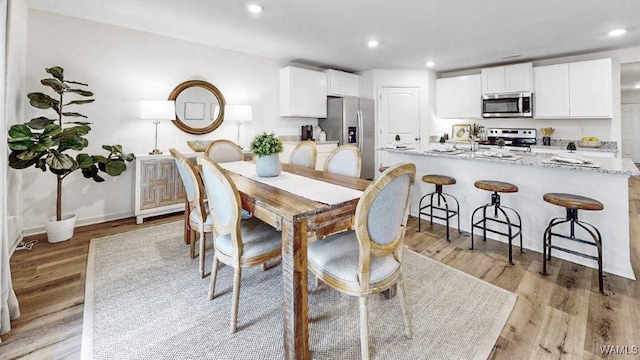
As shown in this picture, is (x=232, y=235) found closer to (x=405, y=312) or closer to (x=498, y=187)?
(x=405, y=312)

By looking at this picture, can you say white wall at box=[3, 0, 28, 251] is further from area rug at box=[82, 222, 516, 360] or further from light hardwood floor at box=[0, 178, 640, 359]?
area rug at box=[82, 222, 516, 360]

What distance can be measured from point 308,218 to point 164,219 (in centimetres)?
305

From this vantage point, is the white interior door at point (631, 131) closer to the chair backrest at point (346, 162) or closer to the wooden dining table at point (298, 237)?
the chair backrest at point (346, 162)

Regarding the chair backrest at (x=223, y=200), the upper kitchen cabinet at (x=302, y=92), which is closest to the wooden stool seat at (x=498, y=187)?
the chair backrest at (x=223, y=200)

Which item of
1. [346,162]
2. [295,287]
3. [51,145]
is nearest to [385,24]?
[346,162]

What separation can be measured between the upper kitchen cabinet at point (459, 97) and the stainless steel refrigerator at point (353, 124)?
150 cm

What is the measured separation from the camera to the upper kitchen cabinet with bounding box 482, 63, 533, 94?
16.3 ft

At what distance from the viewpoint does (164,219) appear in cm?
376

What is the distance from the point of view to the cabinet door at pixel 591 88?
428 cm

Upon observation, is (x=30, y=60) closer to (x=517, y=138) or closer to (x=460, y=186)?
(x=460, y=186)

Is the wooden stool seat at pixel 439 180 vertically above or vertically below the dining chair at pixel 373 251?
above

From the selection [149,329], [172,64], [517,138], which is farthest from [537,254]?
[172,64]

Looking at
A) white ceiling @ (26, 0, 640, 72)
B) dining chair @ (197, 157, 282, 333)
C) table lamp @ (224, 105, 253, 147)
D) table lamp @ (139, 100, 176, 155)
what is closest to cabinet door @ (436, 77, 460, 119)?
white ceiling @ (26, 0, 640, 72)

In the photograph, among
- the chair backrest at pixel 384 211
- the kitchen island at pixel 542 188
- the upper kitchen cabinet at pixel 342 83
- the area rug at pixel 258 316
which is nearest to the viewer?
the chair backrest at pixel 384 211
